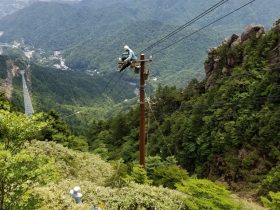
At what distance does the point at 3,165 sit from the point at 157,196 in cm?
943

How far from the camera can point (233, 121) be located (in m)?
56.5

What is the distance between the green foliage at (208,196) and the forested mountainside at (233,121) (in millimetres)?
18174

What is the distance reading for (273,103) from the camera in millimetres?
53062

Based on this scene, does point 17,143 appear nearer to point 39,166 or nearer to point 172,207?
point 39,166

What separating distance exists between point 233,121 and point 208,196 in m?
38.9

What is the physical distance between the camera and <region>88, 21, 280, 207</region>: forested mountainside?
48562 mm

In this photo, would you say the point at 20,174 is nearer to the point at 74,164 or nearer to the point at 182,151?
the point at 74,164

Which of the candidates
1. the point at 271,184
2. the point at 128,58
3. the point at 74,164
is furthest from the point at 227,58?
the point at 128,58

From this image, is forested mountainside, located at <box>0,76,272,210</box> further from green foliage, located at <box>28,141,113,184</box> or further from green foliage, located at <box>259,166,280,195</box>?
green foliage, located at <box>259,166,280,195</box>

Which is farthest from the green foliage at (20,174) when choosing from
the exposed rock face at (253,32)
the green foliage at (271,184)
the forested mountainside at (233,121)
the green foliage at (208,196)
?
the exposed rock face at (253,32)

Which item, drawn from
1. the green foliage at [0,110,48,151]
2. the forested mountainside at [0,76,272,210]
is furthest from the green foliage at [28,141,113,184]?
the green foliage at [0,110,48,151]

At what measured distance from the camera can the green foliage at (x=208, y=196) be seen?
1841 cm

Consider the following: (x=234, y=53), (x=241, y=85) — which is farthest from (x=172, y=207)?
(x=234, y=53)

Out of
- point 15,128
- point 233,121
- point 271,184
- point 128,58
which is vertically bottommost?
point 271,184
